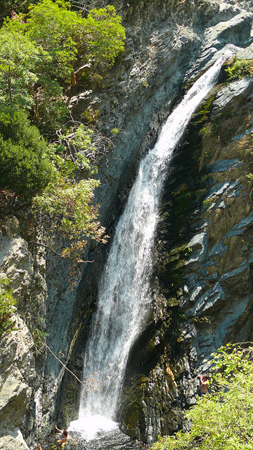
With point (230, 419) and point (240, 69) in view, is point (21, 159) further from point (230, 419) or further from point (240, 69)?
point (240, 69)

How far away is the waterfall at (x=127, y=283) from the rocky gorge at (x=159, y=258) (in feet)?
1.35

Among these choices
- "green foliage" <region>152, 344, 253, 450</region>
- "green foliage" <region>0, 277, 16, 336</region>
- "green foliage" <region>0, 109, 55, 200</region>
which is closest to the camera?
"green foliage" <region>152, 344, 253, 450</region>

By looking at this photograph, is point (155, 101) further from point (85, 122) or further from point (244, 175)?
point (244, 175)

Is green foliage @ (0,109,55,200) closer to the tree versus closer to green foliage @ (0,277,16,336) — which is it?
green foliage @ (0,277,16,336)

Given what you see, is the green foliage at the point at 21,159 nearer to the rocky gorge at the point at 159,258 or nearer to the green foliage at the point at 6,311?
the rocky gorge at the point at 159,258

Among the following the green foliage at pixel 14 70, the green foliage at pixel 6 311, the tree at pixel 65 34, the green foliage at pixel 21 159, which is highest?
the tree at pixel 65 34

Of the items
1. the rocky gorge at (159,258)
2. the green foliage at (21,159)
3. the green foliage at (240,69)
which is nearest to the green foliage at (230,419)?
the rocky gorge at (159,258)

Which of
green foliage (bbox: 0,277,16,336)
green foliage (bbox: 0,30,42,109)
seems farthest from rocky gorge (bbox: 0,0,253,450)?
green foliage (bbox: 0,30,42,109)

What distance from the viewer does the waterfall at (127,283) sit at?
Answer: 13.6 metres

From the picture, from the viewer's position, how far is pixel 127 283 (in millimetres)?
15383

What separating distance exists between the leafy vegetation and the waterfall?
11.9ft

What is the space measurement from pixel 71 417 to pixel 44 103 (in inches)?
444

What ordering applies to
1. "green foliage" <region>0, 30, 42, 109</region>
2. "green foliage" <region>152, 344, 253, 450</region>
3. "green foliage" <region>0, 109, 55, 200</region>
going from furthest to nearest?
"green foliage" <region>0, 30, 42, 109</region>, "green foliage" <region>0, 109, 55, 200</region>, "green foliage" <region>152, 344, 253, 450</region>

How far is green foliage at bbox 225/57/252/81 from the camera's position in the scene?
16.5 metres
